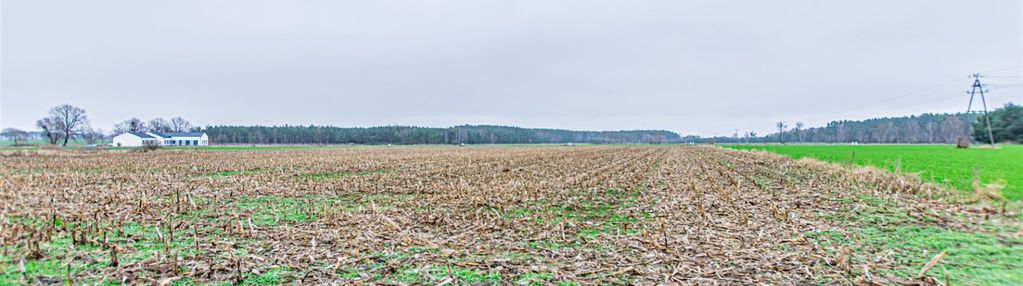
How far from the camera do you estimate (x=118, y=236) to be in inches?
264

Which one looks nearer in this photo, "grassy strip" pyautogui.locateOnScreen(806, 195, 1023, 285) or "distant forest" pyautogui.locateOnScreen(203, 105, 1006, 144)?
"grassy strip" pyautogui.locateOnScreen(806, 195, 1023, 285)

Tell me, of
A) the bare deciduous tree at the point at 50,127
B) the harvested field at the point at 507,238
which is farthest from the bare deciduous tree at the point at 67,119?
the harvested field at the point at 507,238

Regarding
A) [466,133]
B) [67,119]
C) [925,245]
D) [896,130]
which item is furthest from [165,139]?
[896,130]

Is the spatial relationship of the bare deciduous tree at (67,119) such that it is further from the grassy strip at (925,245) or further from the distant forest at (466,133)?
the grassy strip at (925,245)

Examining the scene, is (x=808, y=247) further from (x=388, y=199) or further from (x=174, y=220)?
(x=174, y=220)

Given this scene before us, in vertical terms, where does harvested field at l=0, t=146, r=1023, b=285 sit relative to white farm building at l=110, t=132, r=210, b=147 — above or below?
below

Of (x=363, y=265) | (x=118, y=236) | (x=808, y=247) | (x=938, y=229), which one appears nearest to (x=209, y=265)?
(x=363, y=265)

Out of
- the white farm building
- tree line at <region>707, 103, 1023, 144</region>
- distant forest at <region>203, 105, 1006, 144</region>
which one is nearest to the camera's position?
tree line at <region>707, 103, 1023, 144</region>

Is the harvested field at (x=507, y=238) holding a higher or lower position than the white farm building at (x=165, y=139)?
lower

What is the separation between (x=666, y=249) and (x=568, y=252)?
1.32 m

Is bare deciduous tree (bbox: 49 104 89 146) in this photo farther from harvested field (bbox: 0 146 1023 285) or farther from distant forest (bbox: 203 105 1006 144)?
harvested field (bbox: 0 146 1023 285)

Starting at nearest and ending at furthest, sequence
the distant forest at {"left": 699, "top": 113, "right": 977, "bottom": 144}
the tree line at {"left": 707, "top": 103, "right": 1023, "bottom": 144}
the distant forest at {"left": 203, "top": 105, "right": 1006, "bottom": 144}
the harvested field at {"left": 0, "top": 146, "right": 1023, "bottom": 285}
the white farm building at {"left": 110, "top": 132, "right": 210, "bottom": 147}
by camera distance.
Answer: the harvested field at {"left": 0, "top": 146, "right": 1023, "bottom": 285} < the tree line at {"left": 707, "top": 103, "right": 1023, "bottom": 144} < the white farm building at {"left": 110, "top": 132, "right": 210, "bottom": 147} < the distant forest at {"left": 699, "top": 113, "right": 977, "bottom": 144} < the distant forest at {"left": 203, "top": 105, "right": 1006, "bottom": 144}

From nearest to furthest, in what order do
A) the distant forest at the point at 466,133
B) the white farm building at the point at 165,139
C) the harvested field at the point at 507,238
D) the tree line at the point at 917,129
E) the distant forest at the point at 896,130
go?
the harvested field at the point at 507,238 → the tree line at the point at 917,129 → the white farm building at the point at 165,139 → the distant forest at the point at 896,130 → the distant forest at the point at 466,133

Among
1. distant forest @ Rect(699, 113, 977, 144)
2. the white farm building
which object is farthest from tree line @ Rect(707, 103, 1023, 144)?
the white farm building
